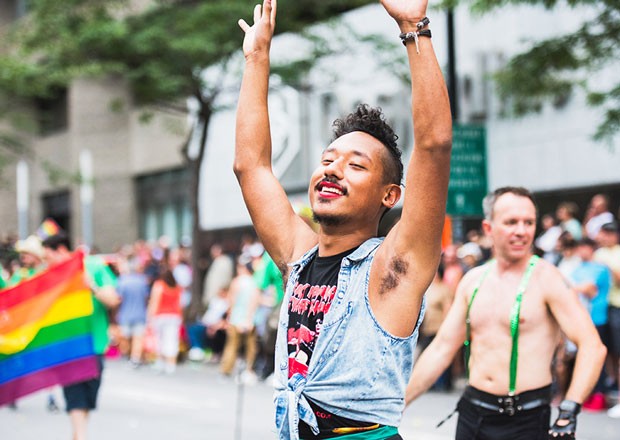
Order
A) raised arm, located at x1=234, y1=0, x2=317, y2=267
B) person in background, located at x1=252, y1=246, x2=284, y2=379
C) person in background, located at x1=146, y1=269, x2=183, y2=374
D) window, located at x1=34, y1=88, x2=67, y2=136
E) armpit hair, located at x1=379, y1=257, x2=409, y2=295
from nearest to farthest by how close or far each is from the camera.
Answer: armpit hair, located at x1=379, y1=257, x2=409, y2=295
raised arm, located at x1=234, y1=0, x2=317, y2=267
person in background, located at x1=252, y1=246, x2=284, y2=379
person in background, located at x1=146, y1=269, x2=183, y2=374
window, located at x1=34, y1=88, x2=67, y2=136

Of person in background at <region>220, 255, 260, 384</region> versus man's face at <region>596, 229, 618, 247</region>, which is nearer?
man's face at <region>596, 229, 618, 247</region>

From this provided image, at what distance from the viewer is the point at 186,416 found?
12.5 m

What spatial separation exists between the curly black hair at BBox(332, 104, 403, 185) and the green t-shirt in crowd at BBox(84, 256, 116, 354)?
19.7 feet

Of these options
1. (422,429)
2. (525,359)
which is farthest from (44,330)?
(525,359)

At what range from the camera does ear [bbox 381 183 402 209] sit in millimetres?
3382

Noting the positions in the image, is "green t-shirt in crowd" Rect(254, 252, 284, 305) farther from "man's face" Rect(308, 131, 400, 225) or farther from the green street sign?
"man's face" Rect(308, 131, 400, 225)

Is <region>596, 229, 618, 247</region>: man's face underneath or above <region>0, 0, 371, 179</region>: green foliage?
underneath

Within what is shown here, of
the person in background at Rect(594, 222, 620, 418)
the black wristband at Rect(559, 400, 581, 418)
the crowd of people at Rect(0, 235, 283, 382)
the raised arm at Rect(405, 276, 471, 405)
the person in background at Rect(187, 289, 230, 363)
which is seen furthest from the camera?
the person in background at Rect(187, 289, 230, 363)

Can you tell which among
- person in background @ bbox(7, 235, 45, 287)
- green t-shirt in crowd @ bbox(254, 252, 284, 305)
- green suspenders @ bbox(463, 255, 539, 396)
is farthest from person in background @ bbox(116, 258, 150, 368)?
green suspenders @ bbox(463, 255, 539, 396)

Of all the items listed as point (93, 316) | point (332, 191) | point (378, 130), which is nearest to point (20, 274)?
→ point (93, 316)

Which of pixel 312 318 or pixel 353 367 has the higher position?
pixel 312 318

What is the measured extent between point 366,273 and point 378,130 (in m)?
0.50

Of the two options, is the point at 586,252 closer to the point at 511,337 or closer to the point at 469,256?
the point at 469,256

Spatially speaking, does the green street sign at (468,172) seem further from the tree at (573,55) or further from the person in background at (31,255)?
the person in background at (31,255)
